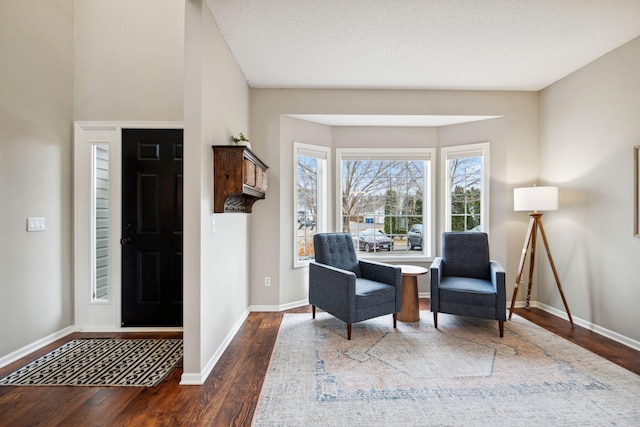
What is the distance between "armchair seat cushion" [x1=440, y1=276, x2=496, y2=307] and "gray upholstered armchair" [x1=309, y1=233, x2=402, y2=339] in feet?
1.55

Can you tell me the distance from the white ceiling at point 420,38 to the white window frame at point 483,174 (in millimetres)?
808

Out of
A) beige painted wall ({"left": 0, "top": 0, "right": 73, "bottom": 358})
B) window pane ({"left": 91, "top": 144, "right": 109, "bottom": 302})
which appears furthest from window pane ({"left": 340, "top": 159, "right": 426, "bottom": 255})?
beige painted wall ({"left": 0, "top": 0, "right": 73, "bottom": 358})

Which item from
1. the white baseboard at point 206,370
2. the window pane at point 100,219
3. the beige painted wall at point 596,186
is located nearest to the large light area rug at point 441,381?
the white baseboard at point 206,370

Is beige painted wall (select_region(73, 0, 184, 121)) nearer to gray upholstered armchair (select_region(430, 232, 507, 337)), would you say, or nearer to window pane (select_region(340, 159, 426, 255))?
window pane (select_region(340, 159, 426, 255))

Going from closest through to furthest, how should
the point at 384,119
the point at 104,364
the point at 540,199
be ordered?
the point at 104,364, the point at 540,199, the point at 384,119

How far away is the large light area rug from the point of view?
1.81m

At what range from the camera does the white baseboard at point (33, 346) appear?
2.44m

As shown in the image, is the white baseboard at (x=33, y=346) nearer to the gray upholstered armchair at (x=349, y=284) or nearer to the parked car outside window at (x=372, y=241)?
the gray upholstered armchair at (x=349, y=284)

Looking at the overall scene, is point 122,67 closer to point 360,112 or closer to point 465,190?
point 360,112

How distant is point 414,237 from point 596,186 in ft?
6.60

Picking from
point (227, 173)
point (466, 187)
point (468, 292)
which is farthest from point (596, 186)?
point (227, 173)

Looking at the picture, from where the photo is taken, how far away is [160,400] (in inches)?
77.8

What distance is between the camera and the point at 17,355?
2.53 meters

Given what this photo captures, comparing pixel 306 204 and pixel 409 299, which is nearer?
pixel 409 299
